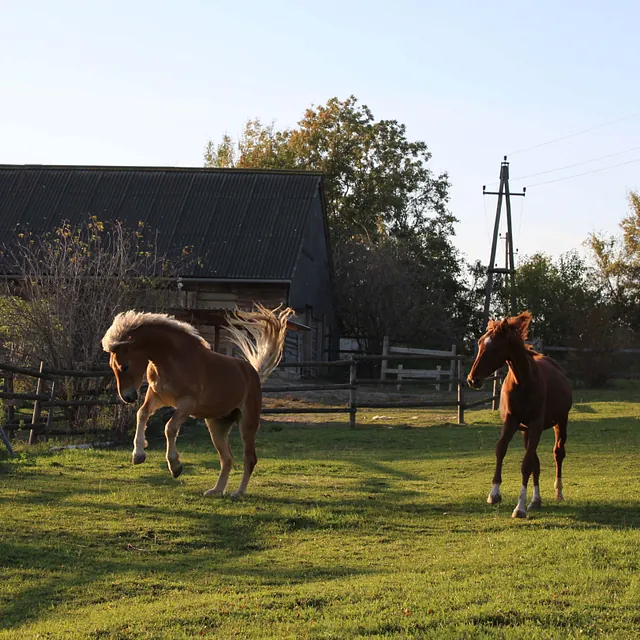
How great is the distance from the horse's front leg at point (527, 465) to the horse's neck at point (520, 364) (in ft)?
1.71

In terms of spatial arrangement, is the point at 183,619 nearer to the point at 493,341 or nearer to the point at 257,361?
the point at 493,341

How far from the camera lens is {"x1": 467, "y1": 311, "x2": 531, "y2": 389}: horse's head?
31.0 feet

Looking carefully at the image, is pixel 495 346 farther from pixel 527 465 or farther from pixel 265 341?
pixel 265 341

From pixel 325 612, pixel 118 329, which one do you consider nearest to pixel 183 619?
pixel 325 612

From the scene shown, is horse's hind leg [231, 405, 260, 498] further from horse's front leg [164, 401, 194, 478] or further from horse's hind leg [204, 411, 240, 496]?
horse's front leg [164, 401, 194, 478]

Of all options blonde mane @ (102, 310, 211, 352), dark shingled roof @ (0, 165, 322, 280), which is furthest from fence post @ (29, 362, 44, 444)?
dark shingled roof @ (0, 165, 322, 280)

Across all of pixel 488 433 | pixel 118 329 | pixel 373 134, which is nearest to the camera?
pixel 118 329

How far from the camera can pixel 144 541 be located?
811 cm

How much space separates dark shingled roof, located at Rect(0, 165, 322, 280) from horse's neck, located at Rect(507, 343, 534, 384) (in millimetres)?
21034

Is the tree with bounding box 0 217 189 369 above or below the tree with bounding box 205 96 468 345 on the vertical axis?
below

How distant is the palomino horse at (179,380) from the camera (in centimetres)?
912

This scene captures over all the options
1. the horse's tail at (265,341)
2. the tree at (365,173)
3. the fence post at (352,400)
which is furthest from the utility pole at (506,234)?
the horse's tail at (265,341)

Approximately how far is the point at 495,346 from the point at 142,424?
11.8ft

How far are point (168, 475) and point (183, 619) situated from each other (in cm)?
634
